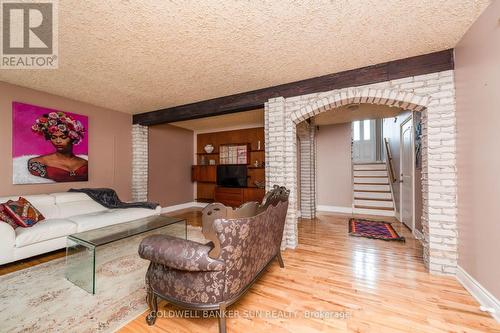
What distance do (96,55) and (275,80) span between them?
7.10ft

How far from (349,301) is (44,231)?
3581 millimetres

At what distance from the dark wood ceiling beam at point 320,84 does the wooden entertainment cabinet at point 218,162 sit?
218cm

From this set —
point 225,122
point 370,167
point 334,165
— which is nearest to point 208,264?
point 225,122

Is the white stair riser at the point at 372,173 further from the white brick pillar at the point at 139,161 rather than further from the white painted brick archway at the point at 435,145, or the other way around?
the white brick pillar at the point at 139,161

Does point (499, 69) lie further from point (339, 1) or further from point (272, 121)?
point (272, 121)

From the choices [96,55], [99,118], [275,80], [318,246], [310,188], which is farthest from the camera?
[310,188]

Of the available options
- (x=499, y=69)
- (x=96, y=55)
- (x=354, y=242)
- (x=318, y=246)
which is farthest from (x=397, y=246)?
(x=96, y=55)

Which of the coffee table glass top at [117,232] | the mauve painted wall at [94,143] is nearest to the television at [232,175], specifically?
the mauve painted wall at [94,143]

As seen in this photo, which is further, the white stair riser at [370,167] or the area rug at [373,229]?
the white stair riser at [370,167]

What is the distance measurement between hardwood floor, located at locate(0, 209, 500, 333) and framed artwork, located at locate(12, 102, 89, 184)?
1.35m

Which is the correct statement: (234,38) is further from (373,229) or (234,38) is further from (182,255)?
Answer: (373,229)

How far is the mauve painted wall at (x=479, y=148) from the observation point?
1604 millimetres

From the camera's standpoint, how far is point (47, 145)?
3.35 metres

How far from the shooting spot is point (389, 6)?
5.25 ft
